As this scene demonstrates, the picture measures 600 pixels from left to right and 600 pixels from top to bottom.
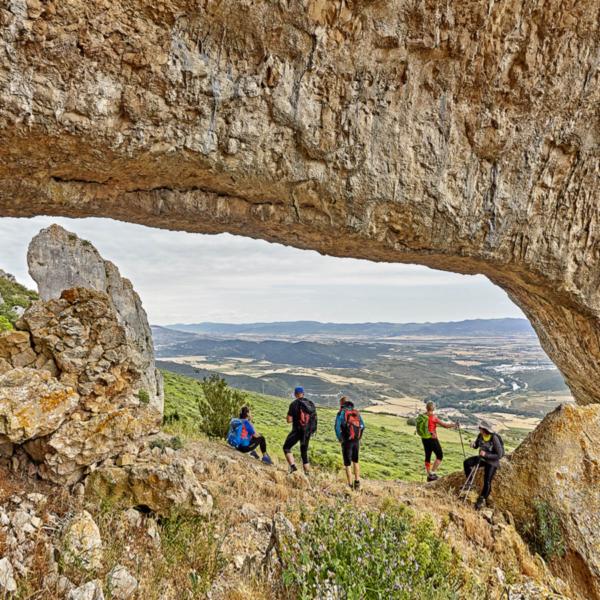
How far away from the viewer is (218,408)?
49.4 feet

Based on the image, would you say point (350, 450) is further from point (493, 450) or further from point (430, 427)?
point (493, 450)

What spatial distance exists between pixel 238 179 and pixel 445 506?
8.57 meters

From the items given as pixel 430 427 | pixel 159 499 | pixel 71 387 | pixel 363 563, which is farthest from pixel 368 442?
pixel 363 563

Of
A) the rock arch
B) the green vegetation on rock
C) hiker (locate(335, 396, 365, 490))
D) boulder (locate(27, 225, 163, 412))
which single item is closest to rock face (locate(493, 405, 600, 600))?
hiker (locate(335, 396, 365, 490))

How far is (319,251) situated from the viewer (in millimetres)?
11266

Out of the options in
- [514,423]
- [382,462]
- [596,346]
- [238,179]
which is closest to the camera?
[238,179]

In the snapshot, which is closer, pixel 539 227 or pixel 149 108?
pixel 149 108

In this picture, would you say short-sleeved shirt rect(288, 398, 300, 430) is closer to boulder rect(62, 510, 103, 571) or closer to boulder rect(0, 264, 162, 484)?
boulder rect(0, 264, 162, 484)

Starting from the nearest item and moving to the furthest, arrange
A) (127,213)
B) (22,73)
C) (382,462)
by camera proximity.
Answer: (22,73) → (127,213) → (382,462)

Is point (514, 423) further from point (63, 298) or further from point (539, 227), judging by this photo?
point (63, 298)

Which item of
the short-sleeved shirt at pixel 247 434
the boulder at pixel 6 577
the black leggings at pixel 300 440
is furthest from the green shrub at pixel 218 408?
the boulder at pixel 6 577

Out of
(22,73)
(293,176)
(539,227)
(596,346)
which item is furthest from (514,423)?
(22,73)

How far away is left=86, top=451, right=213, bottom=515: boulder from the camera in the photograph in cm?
572

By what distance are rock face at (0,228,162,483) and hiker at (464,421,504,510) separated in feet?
23.8
